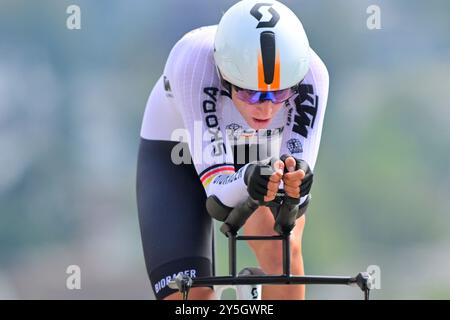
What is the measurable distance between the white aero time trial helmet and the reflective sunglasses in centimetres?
3

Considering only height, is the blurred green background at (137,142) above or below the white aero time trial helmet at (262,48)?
below

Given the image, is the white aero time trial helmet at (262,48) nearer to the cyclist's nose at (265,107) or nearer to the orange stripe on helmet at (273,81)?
the orange stripe on helmet at (273,81)

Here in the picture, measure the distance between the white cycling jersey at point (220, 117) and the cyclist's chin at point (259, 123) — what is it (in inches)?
5.6

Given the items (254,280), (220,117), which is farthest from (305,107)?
(254,280)

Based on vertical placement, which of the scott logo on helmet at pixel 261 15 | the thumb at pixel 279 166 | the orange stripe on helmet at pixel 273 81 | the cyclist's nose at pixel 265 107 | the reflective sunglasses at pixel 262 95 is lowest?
the thumb at pixel 279 166

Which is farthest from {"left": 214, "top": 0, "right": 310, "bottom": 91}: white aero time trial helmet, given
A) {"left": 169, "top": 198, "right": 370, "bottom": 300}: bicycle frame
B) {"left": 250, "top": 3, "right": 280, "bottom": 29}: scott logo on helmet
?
{"left": 169, "top": 198, "right": 370, "bottom": 300}: bicycle frame

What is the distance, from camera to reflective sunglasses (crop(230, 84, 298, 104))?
5.04 m

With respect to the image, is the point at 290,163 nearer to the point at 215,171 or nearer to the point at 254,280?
the point at 254,280

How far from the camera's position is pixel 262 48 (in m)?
4.92

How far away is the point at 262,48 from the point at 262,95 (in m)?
0.25

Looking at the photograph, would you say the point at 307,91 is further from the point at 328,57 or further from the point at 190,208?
the point at 328,57

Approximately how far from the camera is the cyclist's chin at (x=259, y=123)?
5.22 meters

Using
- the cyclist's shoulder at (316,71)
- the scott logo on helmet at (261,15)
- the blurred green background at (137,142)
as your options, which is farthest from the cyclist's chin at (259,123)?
the blurred green background at (137,142)
